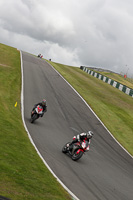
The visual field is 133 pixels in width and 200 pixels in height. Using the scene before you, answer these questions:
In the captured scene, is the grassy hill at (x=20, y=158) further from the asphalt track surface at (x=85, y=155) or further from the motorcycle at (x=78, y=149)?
the motorcycle at (x=78, y=149)

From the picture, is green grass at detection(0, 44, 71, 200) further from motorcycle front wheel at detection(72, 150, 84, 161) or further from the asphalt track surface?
motorcycle front wheel at detection(72, 150, 84, 161)

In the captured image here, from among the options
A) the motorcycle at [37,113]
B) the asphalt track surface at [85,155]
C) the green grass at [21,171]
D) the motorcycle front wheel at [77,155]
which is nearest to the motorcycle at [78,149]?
the motorcycle front wheel at [77,155]

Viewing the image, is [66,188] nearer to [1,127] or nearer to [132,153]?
[1,127]

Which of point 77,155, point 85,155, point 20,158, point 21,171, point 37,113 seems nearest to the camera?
point 21,171

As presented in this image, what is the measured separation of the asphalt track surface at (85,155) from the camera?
428 inches

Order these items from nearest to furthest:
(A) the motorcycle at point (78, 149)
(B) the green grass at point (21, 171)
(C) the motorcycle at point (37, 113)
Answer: (B) the green grass at point (21, 171) → (A) the motorcycle at point (78, 149) → (C) the motorcycle at point (37, 113)

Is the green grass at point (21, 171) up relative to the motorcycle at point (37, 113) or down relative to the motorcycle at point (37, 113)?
down

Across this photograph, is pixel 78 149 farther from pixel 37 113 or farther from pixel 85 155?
pixel 37 113

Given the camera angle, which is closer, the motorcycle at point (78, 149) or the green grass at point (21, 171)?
the green grass at point (21, 171)

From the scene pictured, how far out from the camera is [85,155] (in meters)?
15.2

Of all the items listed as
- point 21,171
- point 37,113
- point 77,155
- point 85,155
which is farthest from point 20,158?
point 37,113

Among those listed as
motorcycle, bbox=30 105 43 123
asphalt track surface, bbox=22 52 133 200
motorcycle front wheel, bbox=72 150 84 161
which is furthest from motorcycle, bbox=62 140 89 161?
motorcycle, bbox=30 105 43 123

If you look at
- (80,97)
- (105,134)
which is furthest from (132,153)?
(80,97)

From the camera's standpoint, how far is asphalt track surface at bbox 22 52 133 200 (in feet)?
35.7
